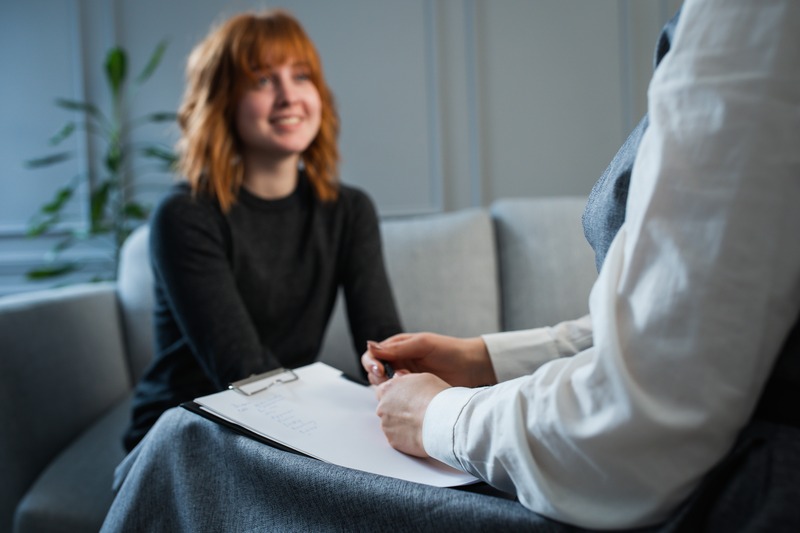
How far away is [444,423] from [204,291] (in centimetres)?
64

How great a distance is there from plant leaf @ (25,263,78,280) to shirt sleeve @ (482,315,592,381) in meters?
2.29

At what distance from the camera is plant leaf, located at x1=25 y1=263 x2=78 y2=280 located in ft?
8.29

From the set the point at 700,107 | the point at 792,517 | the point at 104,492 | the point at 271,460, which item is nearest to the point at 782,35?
the point at 700,107

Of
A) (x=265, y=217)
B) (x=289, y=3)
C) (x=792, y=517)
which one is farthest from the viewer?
(x=289, y=3)

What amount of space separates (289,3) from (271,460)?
2515mm

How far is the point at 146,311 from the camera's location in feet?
5.41

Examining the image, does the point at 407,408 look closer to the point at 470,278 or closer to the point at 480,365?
the point at 480,365

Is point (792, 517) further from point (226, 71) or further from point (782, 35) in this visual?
point (226, 71)

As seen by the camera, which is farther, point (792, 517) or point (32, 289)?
point (32, 289)

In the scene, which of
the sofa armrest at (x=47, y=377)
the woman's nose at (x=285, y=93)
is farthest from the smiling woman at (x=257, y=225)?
the sofa armrest at (x=47, y=377)

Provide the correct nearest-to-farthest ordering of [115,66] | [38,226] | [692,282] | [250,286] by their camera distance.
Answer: [692,282] < [250,286] < [115,66] < [38,226]

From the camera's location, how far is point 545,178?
274 centimetres

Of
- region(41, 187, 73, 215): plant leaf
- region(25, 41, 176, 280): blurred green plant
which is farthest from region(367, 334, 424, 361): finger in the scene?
region(41, 187, 73, 215): plant leaf

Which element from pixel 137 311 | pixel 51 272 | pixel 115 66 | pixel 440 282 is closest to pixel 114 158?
pixel 115 66
